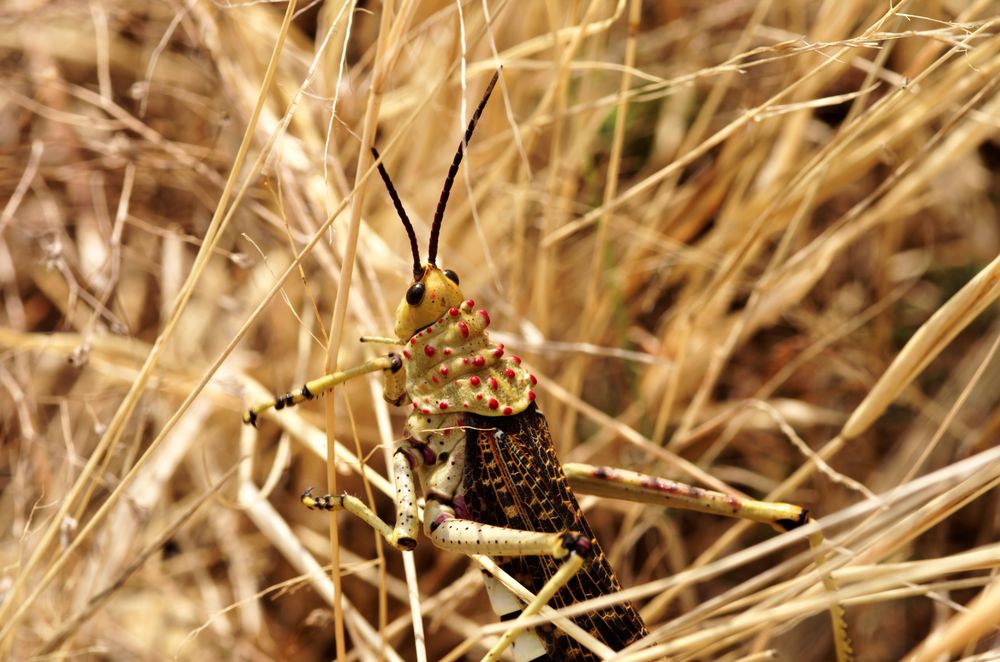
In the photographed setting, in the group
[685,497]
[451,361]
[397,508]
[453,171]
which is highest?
[453,171]

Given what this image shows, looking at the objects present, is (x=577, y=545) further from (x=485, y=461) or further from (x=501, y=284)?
(x=501, y=284)

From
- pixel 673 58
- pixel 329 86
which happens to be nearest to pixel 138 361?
pixel 329 86

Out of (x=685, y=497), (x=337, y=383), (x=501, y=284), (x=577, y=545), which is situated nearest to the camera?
(x=577, y=545)

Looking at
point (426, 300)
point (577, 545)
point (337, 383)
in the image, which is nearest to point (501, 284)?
point (426, 300)

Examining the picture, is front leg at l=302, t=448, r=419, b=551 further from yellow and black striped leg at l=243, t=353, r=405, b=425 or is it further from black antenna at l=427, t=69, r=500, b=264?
black antenna at l=427, t=69, r=500, b=264

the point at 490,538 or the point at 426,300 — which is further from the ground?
the point at 426,300

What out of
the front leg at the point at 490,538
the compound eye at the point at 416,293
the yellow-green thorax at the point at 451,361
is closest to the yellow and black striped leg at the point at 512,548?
the front leg at the point at 490,538
